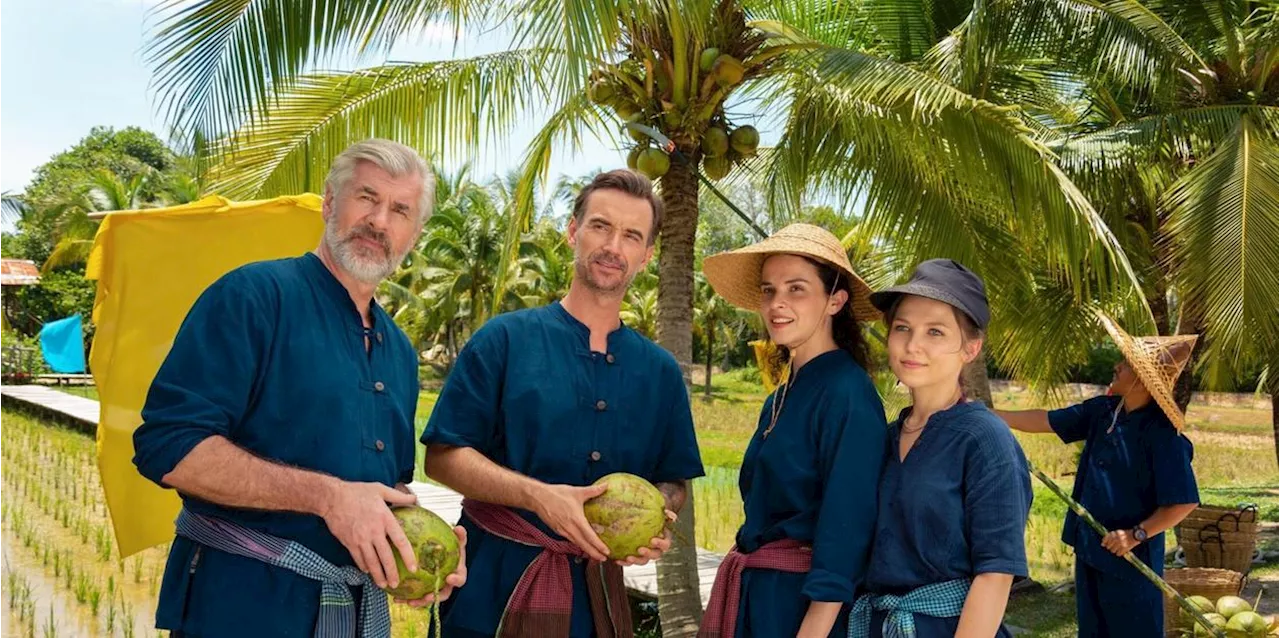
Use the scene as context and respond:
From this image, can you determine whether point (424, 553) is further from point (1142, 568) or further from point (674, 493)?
point (1142, 568)

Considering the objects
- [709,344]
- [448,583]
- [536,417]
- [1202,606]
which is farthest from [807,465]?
[709,344]

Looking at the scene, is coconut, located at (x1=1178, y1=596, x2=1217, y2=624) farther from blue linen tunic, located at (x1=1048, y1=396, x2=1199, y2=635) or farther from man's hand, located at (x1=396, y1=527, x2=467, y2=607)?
man's hand, located at (x1=396, y1=527, x2=467, y2=607)

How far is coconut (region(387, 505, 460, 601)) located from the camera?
233 cm

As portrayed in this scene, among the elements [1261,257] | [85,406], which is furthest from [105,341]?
[85,406]

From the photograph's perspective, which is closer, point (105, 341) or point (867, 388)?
point (867, 388)

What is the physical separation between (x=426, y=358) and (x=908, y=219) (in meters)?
37.6

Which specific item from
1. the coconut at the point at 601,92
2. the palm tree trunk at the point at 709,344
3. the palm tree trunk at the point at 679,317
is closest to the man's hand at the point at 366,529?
the palm tree trunk at the point at 679,317

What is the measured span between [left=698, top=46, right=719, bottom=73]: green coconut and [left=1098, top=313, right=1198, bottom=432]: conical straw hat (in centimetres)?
227

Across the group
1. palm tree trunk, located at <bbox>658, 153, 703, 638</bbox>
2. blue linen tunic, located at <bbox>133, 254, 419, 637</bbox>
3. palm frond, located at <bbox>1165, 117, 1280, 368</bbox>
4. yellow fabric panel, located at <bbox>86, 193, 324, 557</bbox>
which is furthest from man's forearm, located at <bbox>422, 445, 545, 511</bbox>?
palm frond, located at <bbox>1165, 117, 1280, 368</bbox>

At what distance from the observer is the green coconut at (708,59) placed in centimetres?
543

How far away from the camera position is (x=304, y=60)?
424 cm

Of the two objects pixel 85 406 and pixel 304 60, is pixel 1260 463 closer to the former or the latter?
pixel 304 60

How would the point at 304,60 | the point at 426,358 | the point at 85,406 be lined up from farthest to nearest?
the point at 426,358 < the point at 85,406 < the point at 304,60

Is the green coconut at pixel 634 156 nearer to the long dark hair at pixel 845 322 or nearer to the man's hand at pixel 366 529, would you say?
the long dark hair at pixel 845 322
